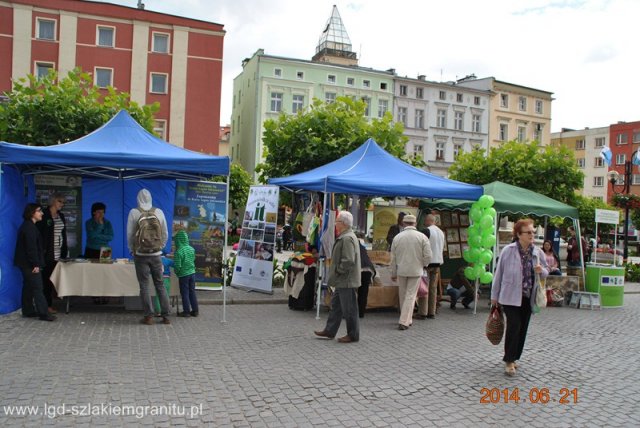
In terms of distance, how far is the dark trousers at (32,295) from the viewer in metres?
8.42

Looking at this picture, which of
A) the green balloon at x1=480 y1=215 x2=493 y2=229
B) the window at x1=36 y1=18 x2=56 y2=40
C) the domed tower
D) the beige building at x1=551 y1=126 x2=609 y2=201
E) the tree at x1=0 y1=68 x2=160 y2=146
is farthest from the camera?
the beige building at x1=551 y1=126 x2=609 y2=201

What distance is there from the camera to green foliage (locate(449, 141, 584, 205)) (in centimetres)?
2216

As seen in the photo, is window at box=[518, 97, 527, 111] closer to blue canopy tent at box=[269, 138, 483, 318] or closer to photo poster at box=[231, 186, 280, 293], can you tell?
blue canopy tent at box=[269, 138, 483, 318]

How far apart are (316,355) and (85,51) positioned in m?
35.7

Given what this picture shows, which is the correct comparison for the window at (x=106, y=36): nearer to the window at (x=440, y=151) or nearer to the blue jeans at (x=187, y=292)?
the window at (x=440, y=151)

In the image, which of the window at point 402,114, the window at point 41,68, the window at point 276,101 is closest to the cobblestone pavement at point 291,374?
the window at point 41,68

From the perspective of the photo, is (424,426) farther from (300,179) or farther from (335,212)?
(300,179)

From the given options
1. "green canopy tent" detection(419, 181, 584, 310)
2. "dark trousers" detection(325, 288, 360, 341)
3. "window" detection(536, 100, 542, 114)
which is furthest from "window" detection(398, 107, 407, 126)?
"dark trousers" detection(325, 288, 360, 341)

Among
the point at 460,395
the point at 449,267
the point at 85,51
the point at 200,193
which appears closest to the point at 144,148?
the point at 200,193

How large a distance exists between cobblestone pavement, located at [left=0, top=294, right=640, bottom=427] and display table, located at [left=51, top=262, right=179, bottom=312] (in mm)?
417

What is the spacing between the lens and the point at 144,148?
9.36 m

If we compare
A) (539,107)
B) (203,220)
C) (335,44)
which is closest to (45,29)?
(335,44)

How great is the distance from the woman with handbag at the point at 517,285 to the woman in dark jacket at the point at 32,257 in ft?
21.5

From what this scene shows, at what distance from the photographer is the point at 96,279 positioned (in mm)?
9008
